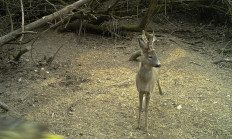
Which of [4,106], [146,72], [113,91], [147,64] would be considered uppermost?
[147,64]

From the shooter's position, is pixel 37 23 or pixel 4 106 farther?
pixel 37 23

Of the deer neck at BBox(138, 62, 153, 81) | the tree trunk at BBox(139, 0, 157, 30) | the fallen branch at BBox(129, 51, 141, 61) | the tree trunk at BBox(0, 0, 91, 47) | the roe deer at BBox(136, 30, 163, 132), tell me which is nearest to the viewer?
the roe deer at BBox(136, 30, 163, 132)

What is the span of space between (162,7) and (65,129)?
18.4 ft

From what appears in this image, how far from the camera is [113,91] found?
479 cm

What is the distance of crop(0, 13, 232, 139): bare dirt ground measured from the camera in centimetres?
382

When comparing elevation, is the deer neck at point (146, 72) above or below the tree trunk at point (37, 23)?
below

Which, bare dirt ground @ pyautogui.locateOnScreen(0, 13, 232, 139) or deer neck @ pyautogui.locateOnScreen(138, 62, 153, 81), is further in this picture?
bare dirt ground @ pyautogui.locateOnScreen(0, 13, 232, 139)

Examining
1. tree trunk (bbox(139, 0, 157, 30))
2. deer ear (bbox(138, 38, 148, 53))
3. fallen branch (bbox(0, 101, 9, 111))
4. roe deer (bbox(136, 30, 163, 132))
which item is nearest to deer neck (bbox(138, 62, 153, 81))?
roe deer (bbox(136, 30, 163, 132))

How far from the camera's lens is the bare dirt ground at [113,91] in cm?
382

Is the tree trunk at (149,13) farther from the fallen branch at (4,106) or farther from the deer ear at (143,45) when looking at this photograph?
the fallen branch at (4,106)

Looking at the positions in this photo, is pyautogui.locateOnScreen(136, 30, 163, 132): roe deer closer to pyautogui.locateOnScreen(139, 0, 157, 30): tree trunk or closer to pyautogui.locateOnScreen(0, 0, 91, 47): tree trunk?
pyautogui.locateOnScreen(0, 0, 91, 47): tree trunk

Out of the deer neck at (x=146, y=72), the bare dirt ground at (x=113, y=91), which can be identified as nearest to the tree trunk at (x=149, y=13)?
the bare dirt ground at (x=113, y=91)

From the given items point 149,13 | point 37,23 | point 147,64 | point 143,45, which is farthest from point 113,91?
point 149,13

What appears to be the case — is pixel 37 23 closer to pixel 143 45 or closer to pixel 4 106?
pixel 4 106
